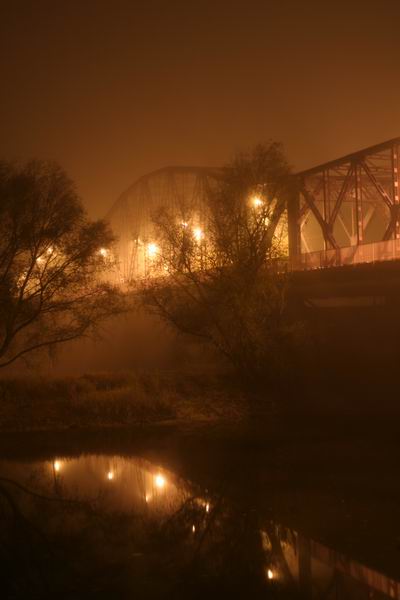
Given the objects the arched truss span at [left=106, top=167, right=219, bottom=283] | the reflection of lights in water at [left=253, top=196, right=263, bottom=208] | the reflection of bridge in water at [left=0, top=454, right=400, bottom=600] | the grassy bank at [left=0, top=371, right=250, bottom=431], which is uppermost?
the arched truss span at [left=106, top=167, right=219, bottom=283]

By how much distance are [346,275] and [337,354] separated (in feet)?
15.8

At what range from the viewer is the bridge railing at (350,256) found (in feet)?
127

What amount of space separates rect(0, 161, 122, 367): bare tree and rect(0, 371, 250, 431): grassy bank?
1.97m

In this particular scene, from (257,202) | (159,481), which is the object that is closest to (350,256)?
(257,202)

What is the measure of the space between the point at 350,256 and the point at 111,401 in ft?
73.3

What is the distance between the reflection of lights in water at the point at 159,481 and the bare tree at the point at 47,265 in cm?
1257

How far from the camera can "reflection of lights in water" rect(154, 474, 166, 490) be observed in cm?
1519

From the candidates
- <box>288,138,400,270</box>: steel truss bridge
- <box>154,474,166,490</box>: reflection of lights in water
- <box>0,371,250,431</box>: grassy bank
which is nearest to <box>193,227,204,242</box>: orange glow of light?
<box>0,371,250,431</box>: grassy bank

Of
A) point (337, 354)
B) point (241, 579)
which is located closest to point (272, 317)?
point (337, 354)

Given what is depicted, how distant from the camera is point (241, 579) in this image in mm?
9484

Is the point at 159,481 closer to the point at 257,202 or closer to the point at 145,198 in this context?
the point at 257,202

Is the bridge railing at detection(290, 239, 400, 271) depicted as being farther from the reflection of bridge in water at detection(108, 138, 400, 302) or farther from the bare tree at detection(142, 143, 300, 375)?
the bare tree at detection(142, 143, 300, 375)

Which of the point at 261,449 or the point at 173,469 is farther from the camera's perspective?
the point at 261,449

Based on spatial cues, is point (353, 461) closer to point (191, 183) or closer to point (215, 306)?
point (215, 306)
